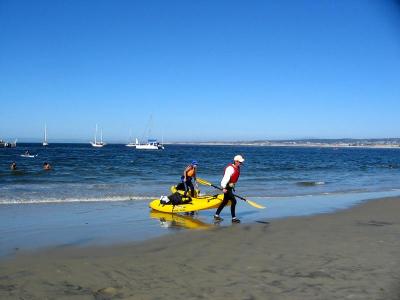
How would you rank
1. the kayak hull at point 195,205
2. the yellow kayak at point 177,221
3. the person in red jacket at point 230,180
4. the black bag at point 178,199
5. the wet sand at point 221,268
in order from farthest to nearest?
the black bag at point 178,199, the kayak hull at point 195,205, the person in red jacket at point 230,180, the yellow kayak at point 177,221, the wet sand at point 221,268

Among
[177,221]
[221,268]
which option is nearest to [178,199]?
[177,221]

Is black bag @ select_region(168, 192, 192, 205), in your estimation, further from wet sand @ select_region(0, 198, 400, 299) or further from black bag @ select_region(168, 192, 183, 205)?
wet sand @ select_region(0, 198, 400, 299)

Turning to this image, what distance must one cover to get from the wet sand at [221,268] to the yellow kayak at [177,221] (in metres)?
1.20

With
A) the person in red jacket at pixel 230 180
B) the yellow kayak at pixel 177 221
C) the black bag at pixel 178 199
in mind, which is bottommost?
the yellow kayak at pixel 177 221

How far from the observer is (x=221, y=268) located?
245 inches

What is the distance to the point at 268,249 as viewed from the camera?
7.45 metres

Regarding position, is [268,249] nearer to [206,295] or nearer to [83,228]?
[206,295]

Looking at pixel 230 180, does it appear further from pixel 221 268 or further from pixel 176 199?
pixel 221 268

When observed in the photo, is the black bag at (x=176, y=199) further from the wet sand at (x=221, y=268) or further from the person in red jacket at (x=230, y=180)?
the wet sand at (x=221, y=268)

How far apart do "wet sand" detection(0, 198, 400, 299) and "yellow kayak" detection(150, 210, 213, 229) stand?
120 centimetres

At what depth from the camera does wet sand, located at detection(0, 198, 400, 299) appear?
522 cm

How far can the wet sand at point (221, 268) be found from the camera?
5223 mm

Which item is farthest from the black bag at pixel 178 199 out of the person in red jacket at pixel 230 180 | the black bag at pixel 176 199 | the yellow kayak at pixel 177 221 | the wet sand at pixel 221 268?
the wet sand at pixel 221 268

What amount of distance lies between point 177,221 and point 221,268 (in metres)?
4.77
